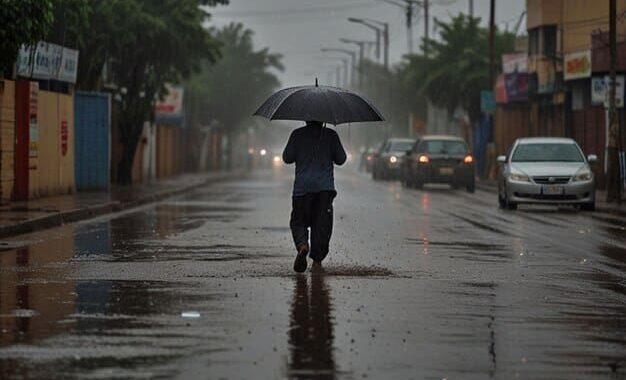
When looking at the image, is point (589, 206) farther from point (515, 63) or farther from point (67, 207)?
point (515, 63)

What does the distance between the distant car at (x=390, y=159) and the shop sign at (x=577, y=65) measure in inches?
451

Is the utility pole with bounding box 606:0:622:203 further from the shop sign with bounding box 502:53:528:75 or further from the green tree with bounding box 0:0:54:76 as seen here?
the shop sign with bounding box 502:53:528:75

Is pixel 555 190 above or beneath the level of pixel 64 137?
beneath

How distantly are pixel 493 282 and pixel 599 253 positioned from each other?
500cm

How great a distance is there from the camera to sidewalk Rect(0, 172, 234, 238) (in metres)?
24.7

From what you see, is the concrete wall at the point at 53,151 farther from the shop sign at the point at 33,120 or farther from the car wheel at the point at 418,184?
the car wheel at the point at 418,184

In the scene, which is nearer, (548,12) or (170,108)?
(548,12)

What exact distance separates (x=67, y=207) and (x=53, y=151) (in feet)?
22.9

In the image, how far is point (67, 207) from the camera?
30.3 metres

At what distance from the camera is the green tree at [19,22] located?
22.2 metres

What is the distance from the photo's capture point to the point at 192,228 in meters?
24.7

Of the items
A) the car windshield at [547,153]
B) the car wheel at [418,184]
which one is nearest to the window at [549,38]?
the car wheel at [418,184]

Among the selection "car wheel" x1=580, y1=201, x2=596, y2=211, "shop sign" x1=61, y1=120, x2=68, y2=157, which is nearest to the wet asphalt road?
"car wheel" x1=580, y1=201, x2=596, y2=211

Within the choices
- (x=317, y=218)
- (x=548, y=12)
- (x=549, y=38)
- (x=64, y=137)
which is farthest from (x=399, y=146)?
(x=317, y=218)
